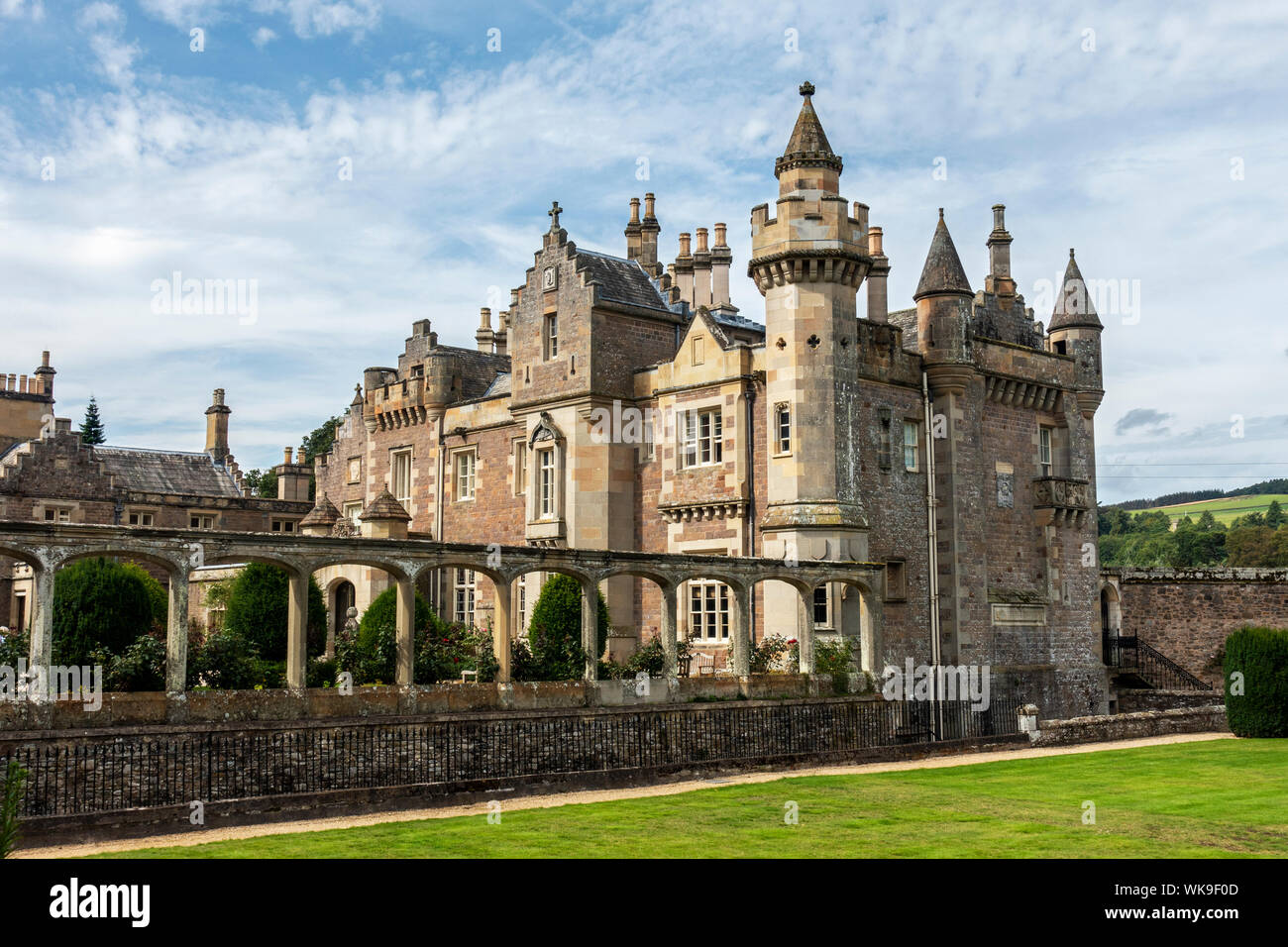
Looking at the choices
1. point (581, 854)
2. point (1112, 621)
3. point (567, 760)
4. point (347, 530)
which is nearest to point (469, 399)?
point (347, 530)

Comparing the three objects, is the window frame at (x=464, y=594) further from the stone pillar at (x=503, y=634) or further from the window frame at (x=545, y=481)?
the stone pillar at (x=503, y=634)

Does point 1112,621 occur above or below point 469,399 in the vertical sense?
below

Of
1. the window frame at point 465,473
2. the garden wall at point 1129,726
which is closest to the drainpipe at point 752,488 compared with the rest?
the garden wall at point 1129,726

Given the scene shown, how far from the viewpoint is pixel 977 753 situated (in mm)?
25875

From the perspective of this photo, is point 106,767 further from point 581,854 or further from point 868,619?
point 868,619

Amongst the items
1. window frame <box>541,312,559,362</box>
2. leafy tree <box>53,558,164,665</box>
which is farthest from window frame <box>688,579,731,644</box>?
leafy tree <box>53,558,164,665</box>

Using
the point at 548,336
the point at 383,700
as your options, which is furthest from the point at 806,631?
the point at 548,336

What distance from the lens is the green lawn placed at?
13.7m

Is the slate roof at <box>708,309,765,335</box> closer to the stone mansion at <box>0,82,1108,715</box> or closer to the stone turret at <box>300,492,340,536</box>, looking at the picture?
the stone mansion at <box>0,82,1108,715</box>

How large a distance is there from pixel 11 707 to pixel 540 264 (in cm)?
2013

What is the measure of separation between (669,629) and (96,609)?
393 inches

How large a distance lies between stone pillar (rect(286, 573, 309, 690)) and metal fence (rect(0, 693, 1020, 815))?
104 cm
